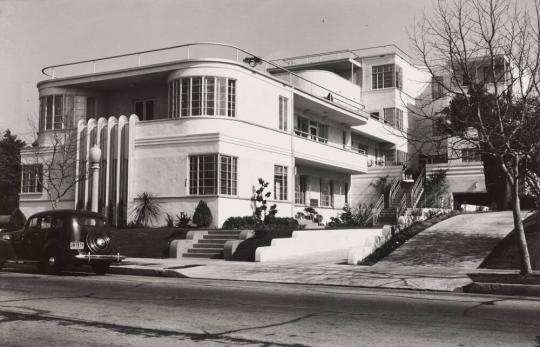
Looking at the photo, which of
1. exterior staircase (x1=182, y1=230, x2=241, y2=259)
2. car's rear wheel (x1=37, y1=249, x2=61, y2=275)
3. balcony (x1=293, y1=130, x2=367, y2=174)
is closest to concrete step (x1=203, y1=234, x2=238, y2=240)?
exterior staircase (x1=182, y1=230, x2=241, y2=259)

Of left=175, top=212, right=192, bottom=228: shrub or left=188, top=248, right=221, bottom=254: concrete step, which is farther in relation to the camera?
left=175, top=212, right=192, bottom=228: shrub

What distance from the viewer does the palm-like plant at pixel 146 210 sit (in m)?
25.5

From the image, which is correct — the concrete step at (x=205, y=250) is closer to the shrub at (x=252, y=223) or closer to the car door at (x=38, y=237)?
the shrub at (x=252, y=223)

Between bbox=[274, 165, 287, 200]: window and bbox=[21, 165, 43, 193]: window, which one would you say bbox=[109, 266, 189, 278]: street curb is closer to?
bbox=[274, 165, 287, 200]: window

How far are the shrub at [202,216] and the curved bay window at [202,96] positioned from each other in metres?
4.13

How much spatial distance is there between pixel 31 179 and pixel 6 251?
1446 centimetres

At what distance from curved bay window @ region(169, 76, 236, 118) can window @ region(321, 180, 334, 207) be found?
12.0 metres

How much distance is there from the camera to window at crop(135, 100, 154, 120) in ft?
94.8

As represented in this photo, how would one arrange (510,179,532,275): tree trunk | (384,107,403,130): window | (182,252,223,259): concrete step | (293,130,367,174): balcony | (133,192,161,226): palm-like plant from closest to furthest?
1. (510,179,532,275): tree trunk
2. (182,252,223,259): concrete step
3. (133,192,161,226): palm-like plant
4. (293,130,367,174): balcony
5. (384,107,403,130): window

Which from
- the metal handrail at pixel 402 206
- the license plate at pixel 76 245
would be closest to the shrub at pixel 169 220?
the license plate at pixel 76 245

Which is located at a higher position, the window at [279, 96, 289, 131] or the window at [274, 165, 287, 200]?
the window at [279, 96, 289, 131]

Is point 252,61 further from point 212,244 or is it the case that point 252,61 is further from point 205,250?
point 205,250

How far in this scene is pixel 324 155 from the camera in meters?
33.0

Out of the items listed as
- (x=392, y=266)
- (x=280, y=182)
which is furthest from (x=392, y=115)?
(x=392, y=266)
